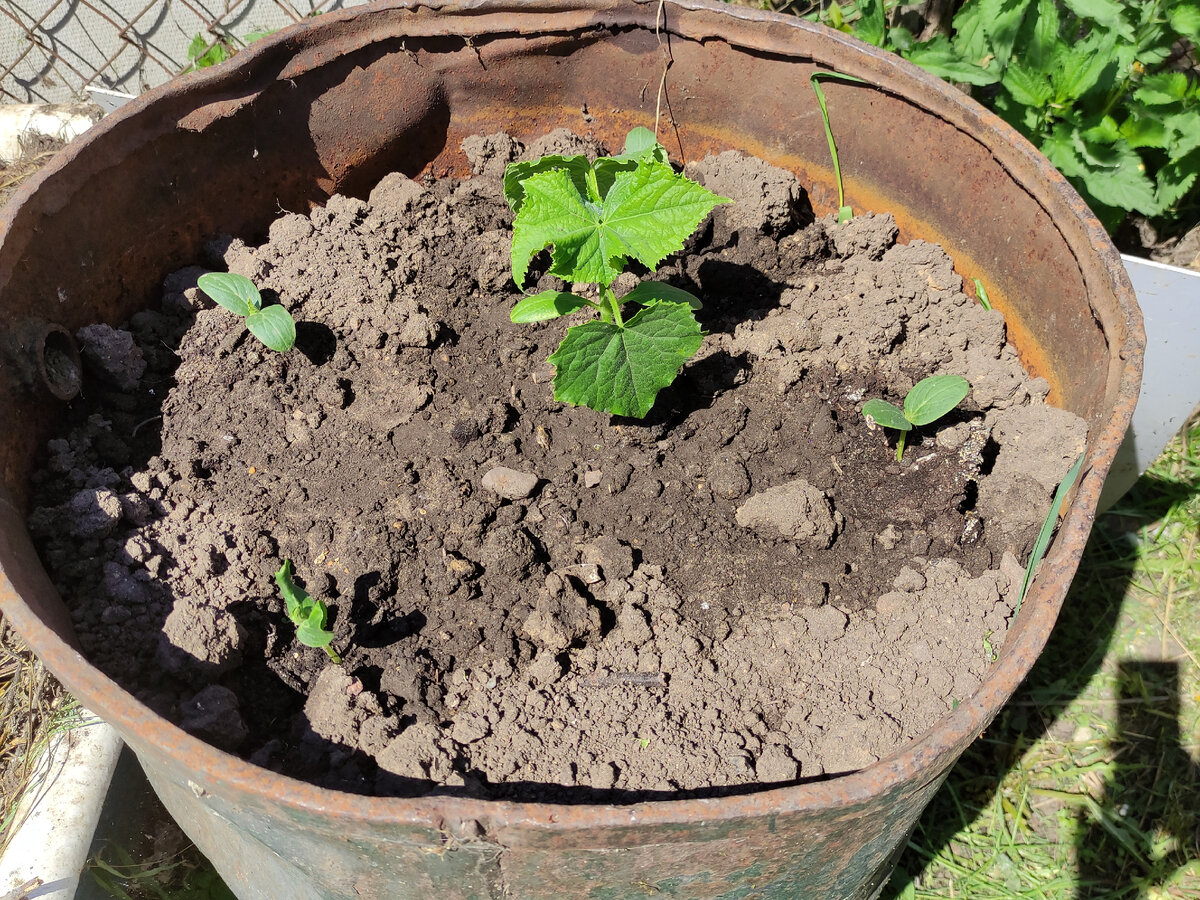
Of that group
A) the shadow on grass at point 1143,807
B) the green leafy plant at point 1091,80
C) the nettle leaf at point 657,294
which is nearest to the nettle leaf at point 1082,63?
the green leafy plant at point 1091,80

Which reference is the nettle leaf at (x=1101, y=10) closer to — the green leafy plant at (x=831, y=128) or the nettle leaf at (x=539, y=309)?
the green leafy plant at (x=831, y=128)

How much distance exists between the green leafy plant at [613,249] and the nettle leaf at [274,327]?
1.43 feet

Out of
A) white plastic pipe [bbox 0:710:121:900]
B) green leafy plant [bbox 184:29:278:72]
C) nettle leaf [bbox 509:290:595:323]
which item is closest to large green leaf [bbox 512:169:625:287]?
nettle leaf [bbox 509:290:595:323]

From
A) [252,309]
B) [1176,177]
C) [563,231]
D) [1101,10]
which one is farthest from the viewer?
[1176,177]

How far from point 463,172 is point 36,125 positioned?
70.5 inches

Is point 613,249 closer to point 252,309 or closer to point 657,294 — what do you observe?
point 657,294

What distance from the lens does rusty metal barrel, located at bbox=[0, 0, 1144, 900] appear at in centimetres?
96

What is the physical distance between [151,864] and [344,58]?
167cm

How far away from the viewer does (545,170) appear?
1.60 metres

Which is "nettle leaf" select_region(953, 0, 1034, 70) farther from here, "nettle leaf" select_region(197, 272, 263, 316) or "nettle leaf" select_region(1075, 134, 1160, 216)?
"nettle leaf" select_region(197, 272, 263, 316)

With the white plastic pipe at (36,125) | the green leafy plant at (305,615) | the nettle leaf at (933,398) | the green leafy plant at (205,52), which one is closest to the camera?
the green leafy plant at (305,615)

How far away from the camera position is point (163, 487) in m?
1.56

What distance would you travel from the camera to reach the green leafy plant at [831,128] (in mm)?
1779

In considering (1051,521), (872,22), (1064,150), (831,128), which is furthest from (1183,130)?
(1051,521)
